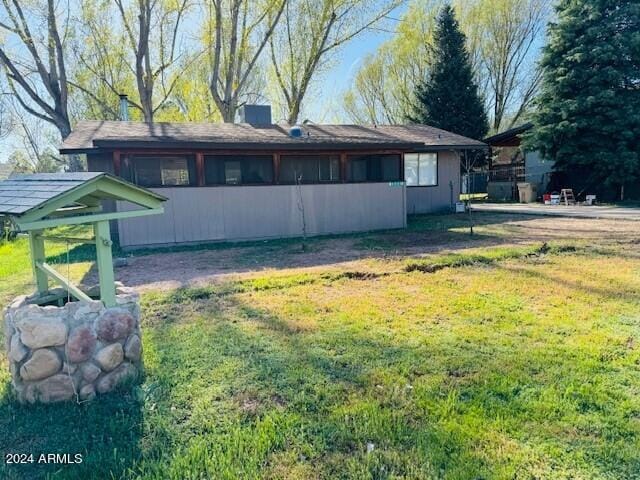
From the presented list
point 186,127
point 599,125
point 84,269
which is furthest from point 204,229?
point 599,125

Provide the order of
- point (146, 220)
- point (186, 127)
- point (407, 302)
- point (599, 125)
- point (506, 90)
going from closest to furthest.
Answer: point (407, 302), point (146, 220), point (186, 127), point (599, 125), point (506, 90)

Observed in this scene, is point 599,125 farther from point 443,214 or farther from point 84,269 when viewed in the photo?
point 84,269

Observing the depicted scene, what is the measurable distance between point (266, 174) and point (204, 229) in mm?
1949

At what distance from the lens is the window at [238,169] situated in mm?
9461

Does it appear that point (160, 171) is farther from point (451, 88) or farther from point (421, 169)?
point (451, 88)

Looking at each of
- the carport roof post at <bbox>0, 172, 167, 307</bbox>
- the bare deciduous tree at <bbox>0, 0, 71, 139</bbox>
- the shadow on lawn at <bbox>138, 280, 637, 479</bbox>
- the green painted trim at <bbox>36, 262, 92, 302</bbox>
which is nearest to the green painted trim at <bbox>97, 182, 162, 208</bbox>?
the carport roof post at <bbox>0, 172, 167, 307</bbox>

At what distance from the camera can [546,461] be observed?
79.0 inches

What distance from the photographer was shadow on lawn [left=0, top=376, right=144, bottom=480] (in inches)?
80.3

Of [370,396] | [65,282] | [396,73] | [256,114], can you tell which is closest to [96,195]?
[65,282]

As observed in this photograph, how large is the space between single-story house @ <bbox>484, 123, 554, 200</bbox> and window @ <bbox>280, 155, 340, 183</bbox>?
10888 mm

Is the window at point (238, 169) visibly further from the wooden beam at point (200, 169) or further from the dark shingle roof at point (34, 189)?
the dark shingle roof at point (34, 189)

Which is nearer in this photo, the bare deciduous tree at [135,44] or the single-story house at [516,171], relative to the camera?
the bare deciduous tree at [135,44]

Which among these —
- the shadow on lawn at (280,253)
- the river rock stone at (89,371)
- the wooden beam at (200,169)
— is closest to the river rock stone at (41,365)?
the river rock stone at (89,371)

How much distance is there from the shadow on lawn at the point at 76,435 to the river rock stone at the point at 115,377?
62 mm
